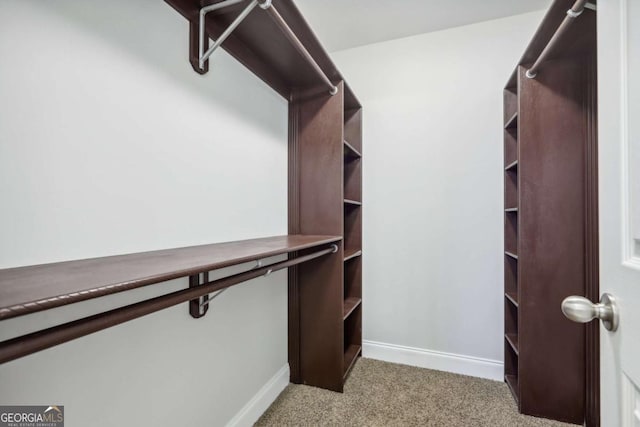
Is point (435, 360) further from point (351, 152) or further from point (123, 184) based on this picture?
point (123, 184)

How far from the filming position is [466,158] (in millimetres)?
2021

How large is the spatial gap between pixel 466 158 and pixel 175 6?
1.86m


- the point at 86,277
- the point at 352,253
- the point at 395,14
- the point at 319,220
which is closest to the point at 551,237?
the point at 352,253

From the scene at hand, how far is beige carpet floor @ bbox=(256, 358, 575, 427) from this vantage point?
1514mm

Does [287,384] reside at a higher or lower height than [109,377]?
lower

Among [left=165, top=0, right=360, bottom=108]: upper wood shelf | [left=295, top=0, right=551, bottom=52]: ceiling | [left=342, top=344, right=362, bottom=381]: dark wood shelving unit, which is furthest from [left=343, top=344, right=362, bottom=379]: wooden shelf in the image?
[left=295, top=0, right=551, bottom=52]: ceiling

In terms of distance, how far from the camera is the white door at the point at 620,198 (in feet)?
1.59

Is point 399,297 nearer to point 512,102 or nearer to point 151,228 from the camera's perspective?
point 512,102

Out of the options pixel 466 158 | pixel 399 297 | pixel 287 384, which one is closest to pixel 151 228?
pixel 287 384

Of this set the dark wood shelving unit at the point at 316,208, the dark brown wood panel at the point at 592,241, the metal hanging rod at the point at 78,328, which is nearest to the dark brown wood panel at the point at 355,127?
the dark wood shelving unit at the point at 316,208

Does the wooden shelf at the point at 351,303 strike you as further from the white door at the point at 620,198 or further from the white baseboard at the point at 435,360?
the white door at the point at 620,198

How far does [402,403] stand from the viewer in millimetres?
1660

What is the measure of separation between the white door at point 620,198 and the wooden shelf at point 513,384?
1.38 meters

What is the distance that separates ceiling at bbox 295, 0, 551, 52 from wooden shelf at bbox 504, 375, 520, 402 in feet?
7.72
